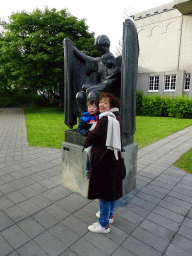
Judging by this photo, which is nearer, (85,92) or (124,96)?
(124,96)

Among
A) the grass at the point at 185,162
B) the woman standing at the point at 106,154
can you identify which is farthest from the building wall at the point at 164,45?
the woman standing at the point at 106,154

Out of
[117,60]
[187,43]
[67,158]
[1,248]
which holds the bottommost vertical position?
[1,248]

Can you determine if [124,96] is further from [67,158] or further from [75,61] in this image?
[67,158]

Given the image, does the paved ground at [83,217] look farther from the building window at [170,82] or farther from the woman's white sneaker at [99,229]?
the building window at [170,82]

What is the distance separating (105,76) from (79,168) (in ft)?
5.67

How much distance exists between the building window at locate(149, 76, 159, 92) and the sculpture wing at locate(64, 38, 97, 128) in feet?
60.3

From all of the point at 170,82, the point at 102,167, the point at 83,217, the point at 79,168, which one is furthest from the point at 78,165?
the point at 170,82

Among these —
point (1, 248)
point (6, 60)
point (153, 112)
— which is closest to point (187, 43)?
point (153, 112)

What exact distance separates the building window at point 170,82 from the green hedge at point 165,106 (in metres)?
2.45

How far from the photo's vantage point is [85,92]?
3.28 metres

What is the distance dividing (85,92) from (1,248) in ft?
8.27

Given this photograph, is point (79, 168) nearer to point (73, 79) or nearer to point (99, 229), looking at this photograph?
point (99, 229)

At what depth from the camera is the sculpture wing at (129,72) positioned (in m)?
2.64

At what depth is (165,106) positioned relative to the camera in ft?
56.1
